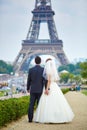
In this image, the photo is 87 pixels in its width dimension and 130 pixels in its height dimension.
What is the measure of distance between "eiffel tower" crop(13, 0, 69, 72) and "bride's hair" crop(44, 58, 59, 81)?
7133 cm

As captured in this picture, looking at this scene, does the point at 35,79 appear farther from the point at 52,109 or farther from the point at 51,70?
the point at 52,109

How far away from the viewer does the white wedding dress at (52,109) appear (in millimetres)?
8070

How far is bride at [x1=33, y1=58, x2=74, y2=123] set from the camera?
8.08 metres

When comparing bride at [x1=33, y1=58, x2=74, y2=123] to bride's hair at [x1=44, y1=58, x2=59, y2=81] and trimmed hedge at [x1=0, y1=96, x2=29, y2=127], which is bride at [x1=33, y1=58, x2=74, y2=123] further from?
trimmed hedge at [x1=0, y1=96, x2=29, y2=127]

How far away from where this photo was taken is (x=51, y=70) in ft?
27.4

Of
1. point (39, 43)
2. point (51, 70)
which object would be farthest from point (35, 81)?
point (39, 43)

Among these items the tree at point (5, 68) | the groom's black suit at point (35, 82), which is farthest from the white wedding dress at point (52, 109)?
the tree at point (5, 68)

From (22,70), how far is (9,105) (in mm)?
75843

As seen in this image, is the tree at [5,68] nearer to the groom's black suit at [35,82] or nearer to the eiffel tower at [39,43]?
the eiffel tower at [39,43]

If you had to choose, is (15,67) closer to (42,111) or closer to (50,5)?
(50,5)

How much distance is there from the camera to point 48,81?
8258mm

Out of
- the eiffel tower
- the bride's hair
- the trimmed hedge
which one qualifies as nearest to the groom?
the bride's hair

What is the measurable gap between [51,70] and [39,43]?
78.6 metres

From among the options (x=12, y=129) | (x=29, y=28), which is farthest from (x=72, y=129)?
(x=29, y=28)
